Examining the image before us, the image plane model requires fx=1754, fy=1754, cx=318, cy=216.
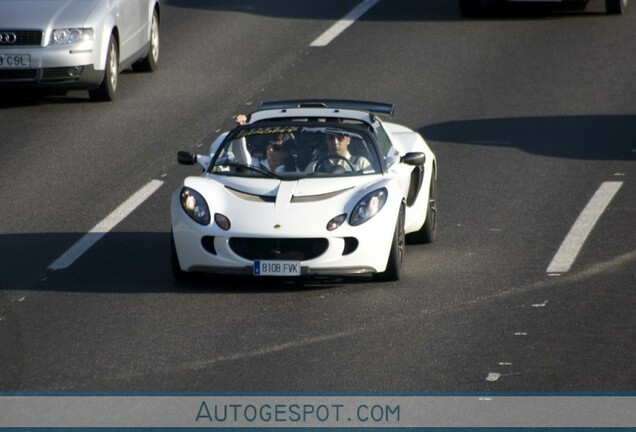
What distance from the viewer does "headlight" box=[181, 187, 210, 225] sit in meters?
13.7

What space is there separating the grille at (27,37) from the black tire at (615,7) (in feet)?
32.1

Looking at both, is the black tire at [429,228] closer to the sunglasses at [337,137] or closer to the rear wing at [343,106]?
the rear wing at [343,106]

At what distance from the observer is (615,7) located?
1063 inches

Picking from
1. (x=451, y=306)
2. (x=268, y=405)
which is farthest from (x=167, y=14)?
(x=268, y=405)

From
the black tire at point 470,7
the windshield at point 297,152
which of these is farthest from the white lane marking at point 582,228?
the black tire at point 470,7

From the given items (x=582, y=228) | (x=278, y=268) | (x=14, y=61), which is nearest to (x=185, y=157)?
(x=278, y=268)

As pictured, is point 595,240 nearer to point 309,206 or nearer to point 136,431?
point 309,206

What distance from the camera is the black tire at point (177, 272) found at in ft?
45.1

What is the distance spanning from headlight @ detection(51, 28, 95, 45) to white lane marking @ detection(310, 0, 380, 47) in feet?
15.6

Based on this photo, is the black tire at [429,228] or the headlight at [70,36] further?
the headlight at [70,36]

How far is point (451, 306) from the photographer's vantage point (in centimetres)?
1302

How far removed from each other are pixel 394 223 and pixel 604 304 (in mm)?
1819

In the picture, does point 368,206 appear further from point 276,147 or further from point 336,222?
point 276,147

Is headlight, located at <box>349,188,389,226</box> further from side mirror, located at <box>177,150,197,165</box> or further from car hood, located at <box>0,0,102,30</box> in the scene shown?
car hood, located at <box>0,0,102,30</box>
